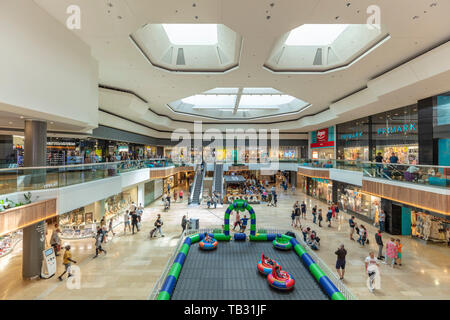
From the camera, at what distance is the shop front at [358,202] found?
16.4 m

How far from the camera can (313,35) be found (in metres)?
12.1

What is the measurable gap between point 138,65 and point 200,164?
1866 centimetres

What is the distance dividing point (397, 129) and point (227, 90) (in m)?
14.1

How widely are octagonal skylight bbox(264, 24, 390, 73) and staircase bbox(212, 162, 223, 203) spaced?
574 inches

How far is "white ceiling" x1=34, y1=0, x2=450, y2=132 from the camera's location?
7.15m

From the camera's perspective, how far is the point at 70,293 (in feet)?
26.0

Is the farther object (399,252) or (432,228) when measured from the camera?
(432,228)

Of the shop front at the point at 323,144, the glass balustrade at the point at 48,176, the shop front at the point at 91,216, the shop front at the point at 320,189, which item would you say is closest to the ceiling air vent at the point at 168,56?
the glass balustrade at the point at 48,176

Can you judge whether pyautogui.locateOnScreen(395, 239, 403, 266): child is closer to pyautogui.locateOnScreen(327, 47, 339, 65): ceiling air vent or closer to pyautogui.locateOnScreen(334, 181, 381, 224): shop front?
pyautogui.locateOnScreen(334, 181, 381, 224): shop front

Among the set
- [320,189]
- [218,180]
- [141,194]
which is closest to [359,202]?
[320,189]

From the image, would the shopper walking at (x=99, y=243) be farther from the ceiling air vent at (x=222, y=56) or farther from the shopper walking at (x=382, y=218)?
the shopper walking at (x=382, y=218)

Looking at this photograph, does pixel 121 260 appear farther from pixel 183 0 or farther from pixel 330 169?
pixel 330 169

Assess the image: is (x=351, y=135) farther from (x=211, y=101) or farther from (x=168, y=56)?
(x=168, y=56)
